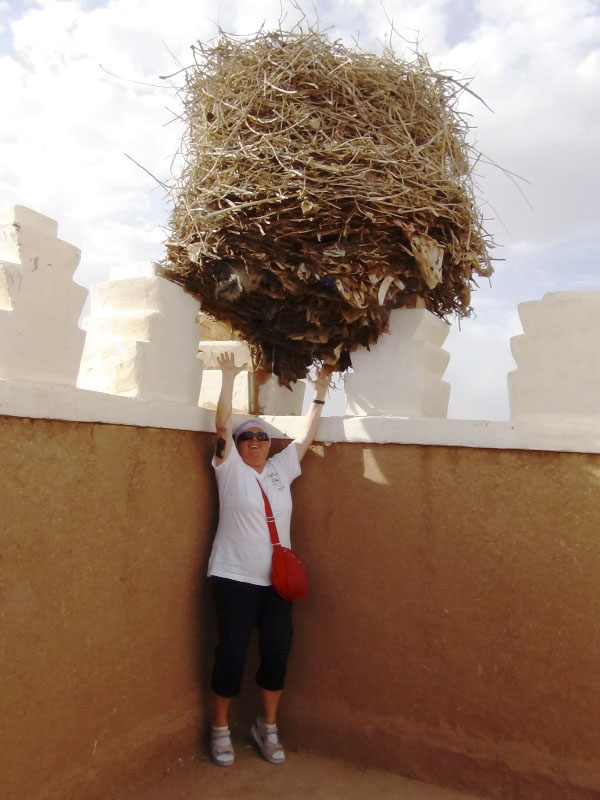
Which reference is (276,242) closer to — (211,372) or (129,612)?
(211,372)

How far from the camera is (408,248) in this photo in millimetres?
3615

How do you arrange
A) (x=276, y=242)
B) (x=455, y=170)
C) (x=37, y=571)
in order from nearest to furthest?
(x=37, y=571) → (x=276, y=242) → (x=455, y=170)

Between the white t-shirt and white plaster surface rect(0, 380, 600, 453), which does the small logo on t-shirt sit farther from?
white plaster surface rect(0, 380, 600, 453)

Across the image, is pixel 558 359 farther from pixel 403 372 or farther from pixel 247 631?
pixel 247 631

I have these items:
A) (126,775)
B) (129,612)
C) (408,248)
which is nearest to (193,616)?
(129,612)

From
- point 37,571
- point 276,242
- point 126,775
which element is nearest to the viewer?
point 37,571

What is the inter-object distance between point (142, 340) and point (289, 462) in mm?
1062

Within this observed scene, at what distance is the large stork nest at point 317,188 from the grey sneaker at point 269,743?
2163 mm

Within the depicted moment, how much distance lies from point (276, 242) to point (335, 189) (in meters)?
0.40

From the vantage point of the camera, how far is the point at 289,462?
393 cm

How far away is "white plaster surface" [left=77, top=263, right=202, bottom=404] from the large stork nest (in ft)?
0.71

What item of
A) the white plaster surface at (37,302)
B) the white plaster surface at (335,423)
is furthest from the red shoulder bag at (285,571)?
the white plaster surface at (37,302)

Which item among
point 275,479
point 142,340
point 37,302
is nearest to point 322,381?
point 275,479

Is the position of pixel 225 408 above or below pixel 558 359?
below
